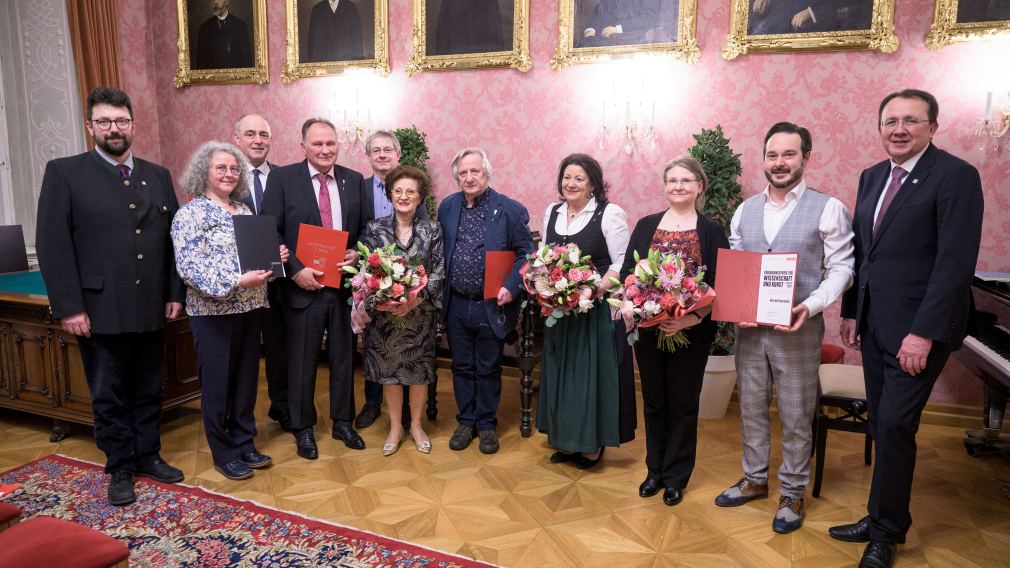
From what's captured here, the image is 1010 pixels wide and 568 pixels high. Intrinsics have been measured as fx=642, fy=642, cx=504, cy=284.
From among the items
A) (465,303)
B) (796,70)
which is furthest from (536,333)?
(796,70)

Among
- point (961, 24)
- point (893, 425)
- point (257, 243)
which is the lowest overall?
point (893, 425)

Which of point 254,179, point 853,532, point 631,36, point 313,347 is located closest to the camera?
point 853,532

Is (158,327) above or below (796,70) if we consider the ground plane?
below

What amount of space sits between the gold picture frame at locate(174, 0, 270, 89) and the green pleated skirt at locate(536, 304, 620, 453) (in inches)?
170

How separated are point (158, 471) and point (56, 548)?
174 centimetres

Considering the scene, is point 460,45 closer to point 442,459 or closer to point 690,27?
point 690,27

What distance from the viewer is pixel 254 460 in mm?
3521

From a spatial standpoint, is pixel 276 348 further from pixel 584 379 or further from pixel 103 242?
pixel 584 379

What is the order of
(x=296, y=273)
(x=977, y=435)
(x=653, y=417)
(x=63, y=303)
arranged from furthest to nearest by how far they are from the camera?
(x=977, y=435)
(x=296, y=273)
(x=653, y=417)
(x=63, y=303)

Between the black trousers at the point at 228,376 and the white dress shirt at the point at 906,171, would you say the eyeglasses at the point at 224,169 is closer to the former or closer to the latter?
the black trousers at the point at 228,376

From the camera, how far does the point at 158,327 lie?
319cm

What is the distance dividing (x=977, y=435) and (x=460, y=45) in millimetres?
4664

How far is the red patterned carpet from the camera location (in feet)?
8.68

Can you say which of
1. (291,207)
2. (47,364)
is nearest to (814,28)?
(291,207)
